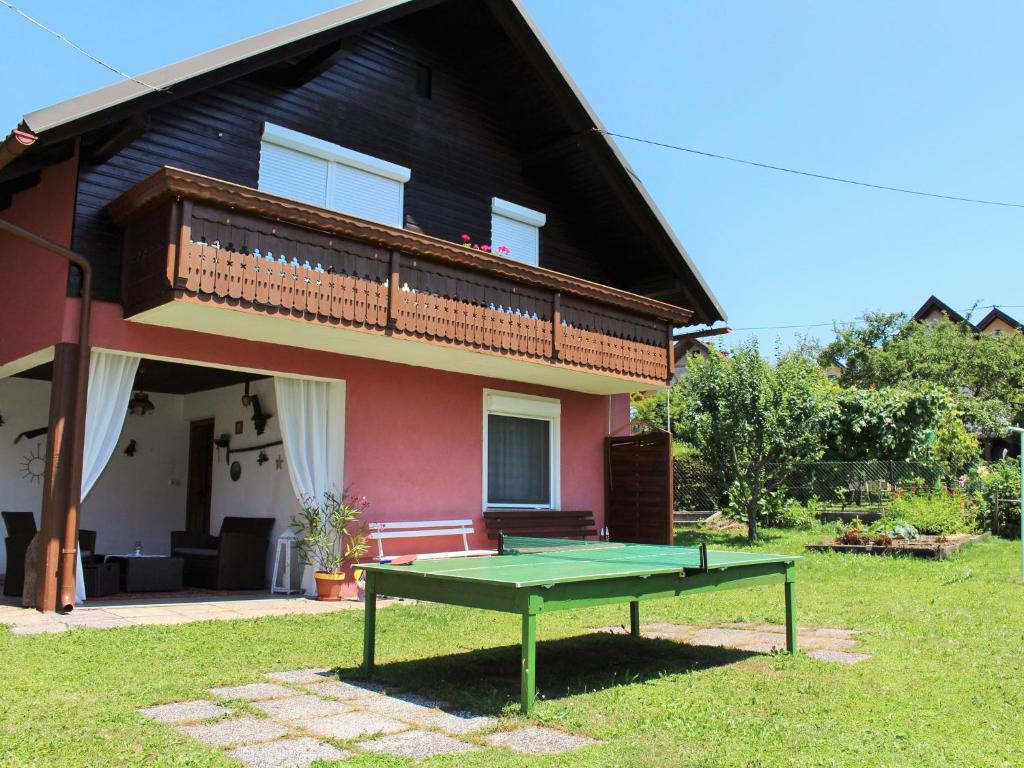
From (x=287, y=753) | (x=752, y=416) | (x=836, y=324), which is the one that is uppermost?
(x=836, y=324)

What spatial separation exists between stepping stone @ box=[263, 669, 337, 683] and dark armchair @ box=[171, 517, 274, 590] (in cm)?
526

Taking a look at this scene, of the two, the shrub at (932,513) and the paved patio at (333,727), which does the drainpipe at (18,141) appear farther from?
the shrub at (932,513)

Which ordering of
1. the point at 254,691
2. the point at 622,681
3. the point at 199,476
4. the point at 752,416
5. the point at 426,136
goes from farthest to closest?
the point at 752,416
the point at 199,476
the point at 426,136
the point at 622,681
the point at 254,691

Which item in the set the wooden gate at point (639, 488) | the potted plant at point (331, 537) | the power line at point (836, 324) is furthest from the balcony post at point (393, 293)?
the power line at point (836, 324)

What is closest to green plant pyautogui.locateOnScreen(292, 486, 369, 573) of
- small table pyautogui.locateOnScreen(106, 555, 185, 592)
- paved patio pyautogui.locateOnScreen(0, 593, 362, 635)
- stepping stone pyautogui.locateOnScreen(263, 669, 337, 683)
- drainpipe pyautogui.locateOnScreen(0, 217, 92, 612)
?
paved patio pyautogui.locateOnScreen(0, 593, 362, 635)

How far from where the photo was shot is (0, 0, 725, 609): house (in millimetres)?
9086

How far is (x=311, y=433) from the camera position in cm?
1126

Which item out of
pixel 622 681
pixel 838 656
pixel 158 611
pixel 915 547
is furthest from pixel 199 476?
pixel 915 547

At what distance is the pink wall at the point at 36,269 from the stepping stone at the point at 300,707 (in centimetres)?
547

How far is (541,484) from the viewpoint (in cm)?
1418

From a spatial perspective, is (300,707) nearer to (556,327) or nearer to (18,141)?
(18,141)

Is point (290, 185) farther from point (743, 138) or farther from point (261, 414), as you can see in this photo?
point (743, 138)

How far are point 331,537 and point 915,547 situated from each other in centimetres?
902

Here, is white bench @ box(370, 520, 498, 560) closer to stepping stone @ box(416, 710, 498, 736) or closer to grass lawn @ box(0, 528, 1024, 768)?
grass lawn @ box(0, 528, 1024, 768)
